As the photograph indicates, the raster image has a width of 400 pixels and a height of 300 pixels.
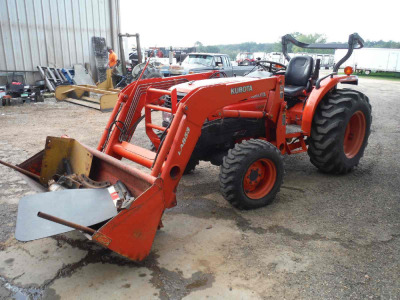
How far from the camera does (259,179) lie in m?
3.92

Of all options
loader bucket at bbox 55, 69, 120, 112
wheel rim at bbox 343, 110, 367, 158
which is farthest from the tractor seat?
loader bucket at bbox 55, 69, 120, 112

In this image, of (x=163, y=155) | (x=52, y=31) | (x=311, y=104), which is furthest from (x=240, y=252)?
(x=52, y=31)

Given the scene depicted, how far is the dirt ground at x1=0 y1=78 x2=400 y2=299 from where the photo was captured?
2.63 meters

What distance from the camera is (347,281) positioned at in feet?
8.93

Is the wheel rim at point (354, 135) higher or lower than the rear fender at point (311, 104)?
lower

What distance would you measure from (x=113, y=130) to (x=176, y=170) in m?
1.13

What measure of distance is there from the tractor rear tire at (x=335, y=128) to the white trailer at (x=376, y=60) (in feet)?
84.5

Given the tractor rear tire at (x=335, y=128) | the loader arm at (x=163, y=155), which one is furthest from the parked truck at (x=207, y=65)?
the loader arm at (x=163, y=155)

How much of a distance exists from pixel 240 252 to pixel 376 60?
31562 millimetres

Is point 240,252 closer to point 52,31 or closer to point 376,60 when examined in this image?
point 52,31

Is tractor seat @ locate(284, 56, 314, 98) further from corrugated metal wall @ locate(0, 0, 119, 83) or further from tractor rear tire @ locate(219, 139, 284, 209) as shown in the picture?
corrugated metal wall @ locate(0, 0, 119, 83)

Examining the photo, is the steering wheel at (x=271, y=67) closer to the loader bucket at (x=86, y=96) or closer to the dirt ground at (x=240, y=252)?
the dirt ground at (x=240, y=252)

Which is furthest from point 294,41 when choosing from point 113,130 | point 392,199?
point 113,130

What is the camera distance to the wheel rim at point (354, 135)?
16.8ft
